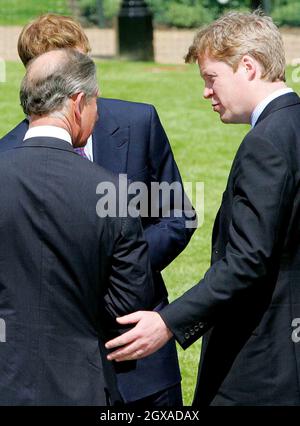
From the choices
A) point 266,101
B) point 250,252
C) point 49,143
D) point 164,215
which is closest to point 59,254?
point 49,143

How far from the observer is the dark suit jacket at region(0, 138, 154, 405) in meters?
3.47

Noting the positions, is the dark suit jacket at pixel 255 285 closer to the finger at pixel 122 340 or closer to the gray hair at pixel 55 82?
the finger at pixel 122 340

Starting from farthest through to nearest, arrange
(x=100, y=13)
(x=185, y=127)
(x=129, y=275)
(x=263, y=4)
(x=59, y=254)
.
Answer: (x=100, y=13), (x=263, y=4), (x=185, y=127), (x=129, y=275), (x=59, y=254)

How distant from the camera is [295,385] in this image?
3.81 m

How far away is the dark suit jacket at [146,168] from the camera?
15.1 ft

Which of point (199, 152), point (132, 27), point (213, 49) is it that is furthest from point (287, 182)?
point (132, 27)

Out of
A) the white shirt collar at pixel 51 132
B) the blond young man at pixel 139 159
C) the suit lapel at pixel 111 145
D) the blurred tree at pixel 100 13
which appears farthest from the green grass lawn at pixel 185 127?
the blurred tree at pixel 100 13

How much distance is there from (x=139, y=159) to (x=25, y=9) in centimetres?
2064

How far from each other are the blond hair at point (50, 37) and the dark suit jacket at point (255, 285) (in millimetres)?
1168

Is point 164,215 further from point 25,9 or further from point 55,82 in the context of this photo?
point 25,9

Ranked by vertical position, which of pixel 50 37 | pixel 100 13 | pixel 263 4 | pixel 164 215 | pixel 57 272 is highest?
pixel 50 37

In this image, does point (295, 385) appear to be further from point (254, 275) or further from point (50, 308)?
point (50, 308)

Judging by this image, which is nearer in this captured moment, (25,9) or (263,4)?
(263,4)

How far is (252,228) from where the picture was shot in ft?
11.7
